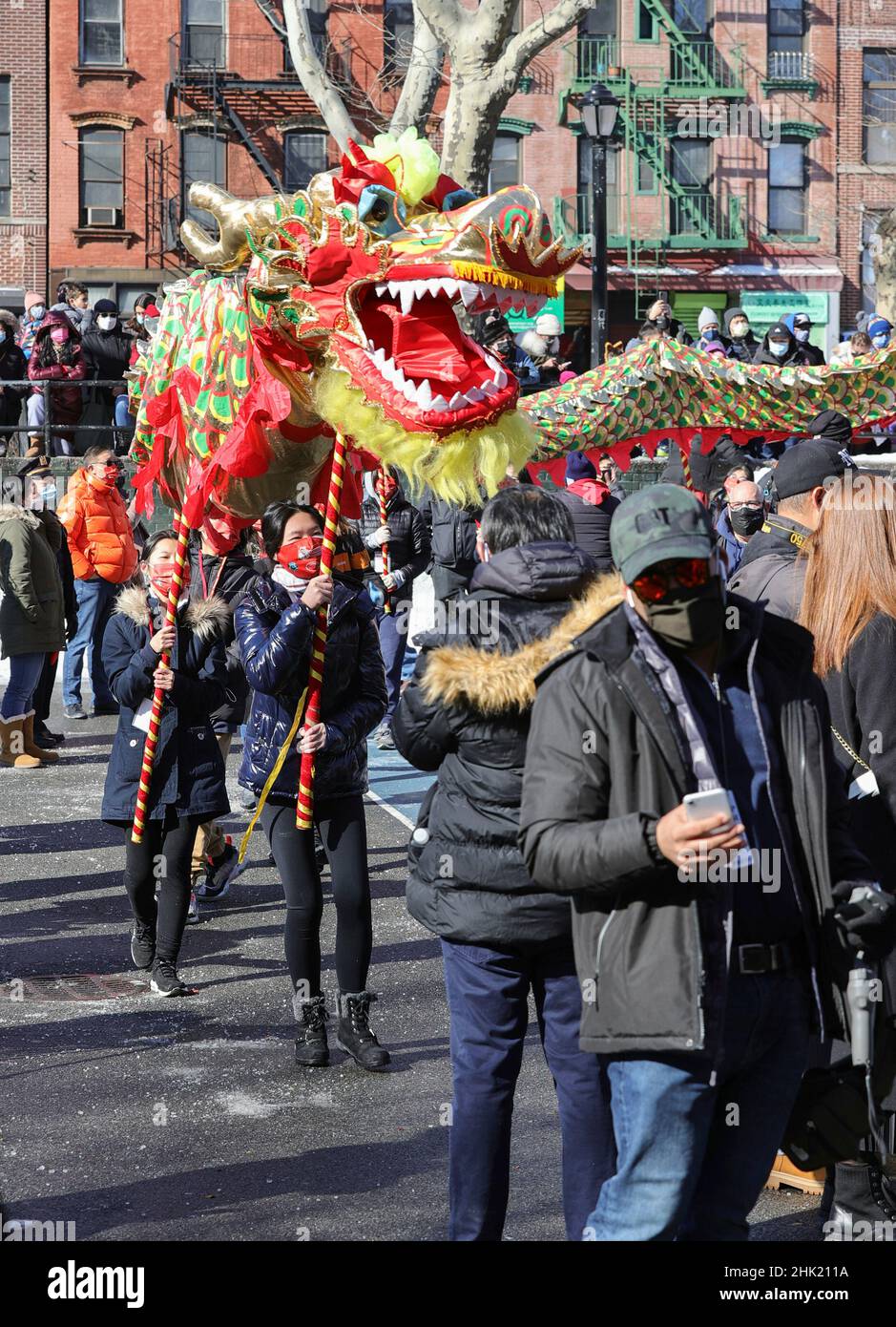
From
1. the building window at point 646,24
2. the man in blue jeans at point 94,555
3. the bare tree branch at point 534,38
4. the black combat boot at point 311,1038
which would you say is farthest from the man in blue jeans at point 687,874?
the building window at point 646,24

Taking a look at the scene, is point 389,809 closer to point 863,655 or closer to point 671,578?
point 863,655

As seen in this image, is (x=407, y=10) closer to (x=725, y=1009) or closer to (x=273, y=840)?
(x=273, y=840)

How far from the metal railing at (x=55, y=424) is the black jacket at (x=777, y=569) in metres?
12.0

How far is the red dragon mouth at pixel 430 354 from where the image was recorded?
6.11 metres

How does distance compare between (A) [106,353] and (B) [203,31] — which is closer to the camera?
(A) [106,353]

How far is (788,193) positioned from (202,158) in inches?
460

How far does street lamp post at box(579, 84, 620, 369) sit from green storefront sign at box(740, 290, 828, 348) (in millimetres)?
16585

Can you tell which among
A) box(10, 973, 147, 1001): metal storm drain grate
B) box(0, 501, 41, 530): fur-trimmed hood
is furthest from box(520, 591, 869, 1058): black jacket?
box(0, 501, 41, 530): fur-trimmed hood

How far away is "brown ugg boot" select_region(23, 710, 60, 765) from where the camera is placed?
10953 mm

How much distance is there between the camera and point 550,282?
6.25m

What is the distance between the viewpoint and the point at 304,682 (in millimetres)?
5781

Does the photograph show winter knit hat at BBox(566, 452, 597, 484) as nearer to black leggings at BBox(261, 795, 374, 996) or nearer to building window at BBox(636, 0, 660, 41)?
black leggings at BBox(261, 795, 374, 996)

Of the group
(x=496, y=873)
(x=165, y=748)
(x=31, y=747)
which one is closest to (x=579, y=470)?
(x=31, y=747)

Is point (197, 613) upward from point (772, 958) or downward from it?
upward
